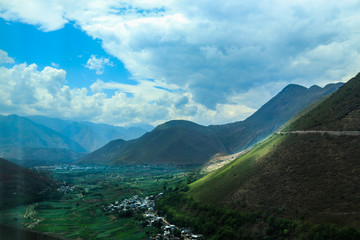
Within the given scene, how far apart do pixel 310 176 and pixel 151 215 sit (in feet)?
193

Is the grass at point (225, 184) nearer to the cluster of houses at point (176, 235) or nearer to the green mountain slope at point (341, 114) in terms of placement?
the cluster of houses at point (176, 235)

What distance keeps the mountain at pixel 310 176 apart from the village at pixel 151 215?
14.6 metres

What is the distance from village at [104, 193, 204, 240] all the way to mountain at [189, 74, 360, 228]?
1460 centimetres

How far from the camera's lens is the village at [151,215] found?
229ft

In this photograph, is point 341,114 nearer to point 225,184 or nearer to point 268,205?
point 268,205

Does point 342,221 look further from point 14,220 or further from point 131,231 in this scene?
point 14,220

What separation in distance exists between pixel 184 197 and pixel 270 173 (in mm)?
37039

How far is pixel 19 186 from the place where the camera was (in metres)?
139

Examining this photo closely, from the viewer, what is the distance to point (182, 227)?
7569cm

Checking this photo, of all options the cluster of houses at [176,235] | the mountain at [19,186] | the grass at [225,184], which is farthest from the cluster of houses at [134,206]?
the mountain at [19,186]

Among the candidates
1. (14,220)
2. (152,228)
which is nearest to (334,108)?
(152,228)

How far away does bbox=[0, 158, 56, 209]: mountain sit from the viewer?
407 feet

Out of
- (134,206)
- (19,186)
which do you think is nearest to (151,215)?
(134,206)

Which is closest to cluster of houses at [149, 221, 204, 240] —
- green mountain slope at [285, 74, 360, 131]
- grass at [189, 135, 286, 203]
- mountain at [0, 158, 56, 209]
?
grass at [189, 135, 286, 203]
